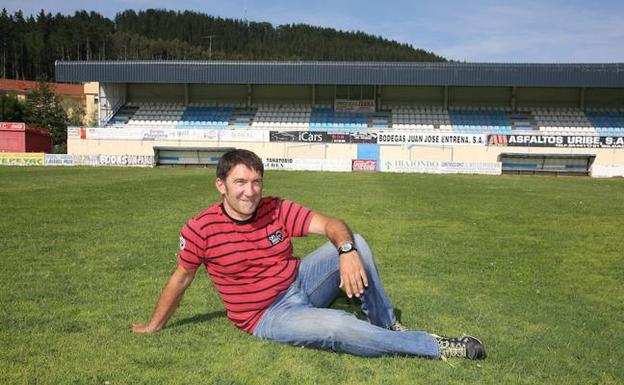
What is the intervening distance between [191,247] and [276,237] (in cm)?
64

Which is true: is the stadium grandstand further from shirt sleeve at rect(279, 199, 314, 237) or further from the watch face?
the watch face

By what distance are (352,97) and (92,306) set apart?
4561 centimetres

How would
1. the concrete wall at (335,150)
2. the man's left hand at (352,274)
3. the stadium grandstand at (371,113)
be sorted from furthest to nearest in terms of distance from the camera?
the stadium grandstand at (371,113), the concrete wall at (335,150), the man's left hand at (352,274)

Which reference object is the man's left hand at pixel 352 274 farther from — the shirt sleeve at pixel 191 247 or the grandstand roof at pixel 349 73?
the grandstand roof at pixel 349 73

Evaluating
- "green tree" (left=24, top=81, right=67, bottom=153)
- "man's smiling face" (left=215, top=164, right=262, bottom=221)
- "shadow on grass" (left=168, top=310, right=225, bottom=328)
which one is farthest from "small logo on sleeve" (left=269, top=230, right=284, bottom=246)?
"green tree" (left=24, top=81, right=67, bottom=153)

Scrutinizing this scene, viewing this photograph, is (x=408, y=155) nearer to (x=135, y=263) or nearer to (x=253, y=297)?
(x=135, y=263)

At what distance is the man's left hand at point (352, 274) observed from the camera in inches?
151

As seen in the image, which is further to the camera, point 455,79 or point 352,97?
point 352,97

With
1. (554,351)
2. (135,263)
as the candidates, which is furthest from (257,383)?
(135,263)

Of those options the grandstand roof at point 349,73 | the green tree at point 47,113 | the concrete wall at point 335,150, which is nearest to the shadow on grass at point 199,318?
the concrete wall at point 335,150

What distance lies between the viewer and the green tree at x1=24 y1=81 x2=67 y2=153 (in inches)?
2584

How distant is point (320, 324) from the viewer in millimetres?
4047

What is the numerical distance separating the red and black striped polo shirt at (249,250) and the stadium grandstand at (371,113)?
36.8 m

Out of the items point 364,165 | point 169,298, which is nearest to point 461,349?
point 169,298
